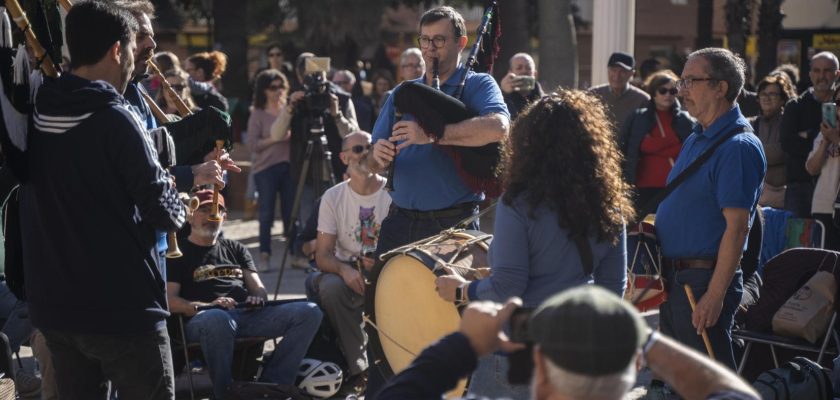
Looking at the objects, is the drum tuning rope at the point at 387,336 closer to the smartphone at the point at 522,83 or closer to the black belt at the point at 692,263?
the black belt at the point at 692,263

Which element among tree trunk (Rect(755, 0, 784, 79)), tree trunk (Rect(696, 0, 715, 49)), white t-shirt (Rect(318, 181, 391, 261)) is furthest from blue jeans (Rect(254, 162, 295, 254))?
tree trunk (Rect(696, 0, 715, 49))

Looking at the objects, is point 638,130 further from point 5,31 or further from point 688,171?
point 5,31

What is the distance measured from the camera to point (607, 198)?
12.0 feet

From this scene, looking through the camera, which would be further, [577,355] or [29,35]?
[29,35]

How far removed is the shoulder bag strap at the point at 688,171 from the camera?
4.52 meters

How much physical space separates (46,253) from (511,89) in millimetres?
5632

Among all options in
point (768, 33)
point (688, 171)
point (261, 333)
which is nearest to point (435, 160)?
point (688, 171)

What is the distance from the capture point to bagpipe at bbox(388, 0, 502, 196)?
4730mm

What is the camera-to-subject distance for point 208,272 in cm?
597

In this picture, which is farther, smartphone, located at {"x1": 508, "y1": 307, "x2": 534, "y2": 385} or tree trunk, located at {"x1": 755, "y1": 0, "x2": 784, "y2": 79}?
tree trunk, located at {"x1": 755, "y1": 0, "x2": 784, "y2": 79}

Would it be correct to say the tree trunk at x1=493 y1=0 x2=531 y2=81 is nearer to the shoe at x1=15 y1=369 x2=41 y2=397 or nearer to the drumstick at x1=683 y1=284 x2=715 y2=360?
the shoe at x1=15 y1=369 x2=41 y2=397

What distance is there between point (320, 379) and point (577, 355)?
3983 mm

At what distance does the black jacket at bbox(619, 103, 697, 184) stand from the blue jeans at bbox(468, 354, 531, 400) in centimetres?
517

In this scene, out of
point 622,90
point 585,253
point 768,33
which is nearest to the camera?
point 585,253
